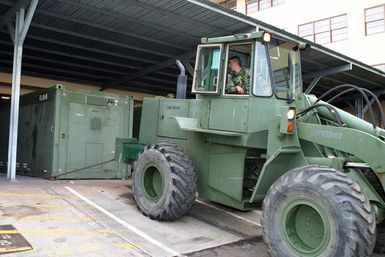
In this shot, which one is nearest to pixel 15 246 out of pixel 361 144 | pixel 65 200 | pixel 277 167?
pixel 65 200

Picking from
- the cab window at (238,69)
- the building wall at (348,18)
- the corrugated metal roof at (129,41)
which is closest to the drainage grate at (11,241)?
the cab window at (238,69)

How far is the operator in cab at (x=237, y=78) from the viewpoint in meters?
5.96

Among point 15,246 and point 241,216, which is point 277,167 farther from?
point 15,246

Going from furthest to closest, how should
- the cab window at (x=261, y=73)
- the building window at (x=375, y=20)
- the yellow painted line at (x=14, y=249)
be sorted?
the building window at (x=375, y=20) → the cab window at (x=261, y=73) → the yellow painted line at (x=14, y=249)

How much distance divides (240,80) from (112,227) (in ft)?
9.62

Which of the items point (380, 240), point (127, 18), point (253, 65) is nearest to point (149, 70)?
point (127, 18)

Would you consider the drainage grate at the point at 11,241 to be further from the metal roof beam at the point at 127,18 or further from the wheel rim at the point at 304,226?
the metal roof beam at the point at 127,18

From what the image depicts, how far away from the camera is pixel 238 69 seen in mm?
6105

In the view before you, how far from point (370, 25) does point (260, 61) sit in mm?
20676

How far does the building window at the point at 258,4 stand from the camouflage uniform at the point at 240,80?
79.5ft

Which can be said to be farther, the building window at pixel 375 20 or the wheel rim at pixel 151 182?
the building window at pixel 375 20

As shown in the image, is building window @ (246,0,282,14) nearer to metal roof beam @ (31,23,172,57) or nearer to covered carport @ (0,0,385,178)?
covered carport @ (0,0,385,178)

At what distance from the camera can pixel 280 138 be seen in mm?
5520

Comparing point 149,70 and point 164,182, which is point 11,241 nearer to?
point 164,182
